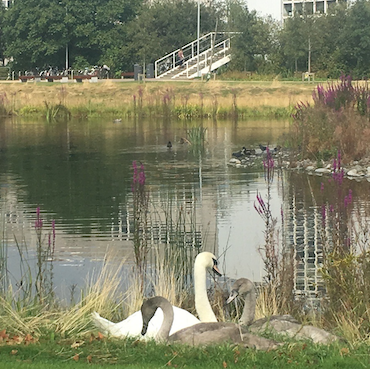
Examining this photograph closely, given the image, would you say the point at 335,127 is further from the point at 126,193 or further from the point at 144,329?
the point at 144,329

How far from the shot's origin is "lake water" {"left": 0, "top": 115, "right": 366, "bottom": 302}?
13.9 meters

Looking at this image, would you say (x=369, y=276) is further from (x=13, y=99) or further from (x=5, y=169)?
(x=13, y=99)

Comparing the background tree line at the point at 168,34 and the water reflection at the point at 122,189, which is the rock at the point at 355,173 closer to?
the water reflection at the point at 122,189

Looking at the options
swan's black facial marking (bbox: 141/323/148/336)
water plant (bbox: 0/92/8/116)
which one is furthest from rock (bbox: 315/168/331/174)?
water plant (bbox: 0/92/8/116)

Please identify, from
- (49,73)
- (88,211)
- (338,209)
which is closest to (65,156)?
(88,211)

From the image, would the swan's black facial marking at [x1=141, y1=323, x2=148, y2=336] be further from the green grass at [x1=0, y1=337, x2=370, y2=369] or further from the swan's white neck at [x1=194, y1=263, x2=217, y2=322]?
the swan's white neck at [x1=194, y1=263, x2=217, y2=322]

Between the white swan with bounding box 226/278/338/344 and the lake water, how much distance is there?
7.70ft

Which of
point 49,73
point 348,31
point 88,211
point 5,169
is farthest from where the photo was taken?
point 49,73

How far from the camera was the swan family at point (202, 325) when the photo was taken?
26.8ft

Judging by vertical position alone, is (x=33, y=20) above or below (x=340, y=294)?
above

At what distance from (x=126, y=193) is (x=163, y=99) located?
25.0 m

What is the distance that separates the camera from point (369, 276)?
954 cm

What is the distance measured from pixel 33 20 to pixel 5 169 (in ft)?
220

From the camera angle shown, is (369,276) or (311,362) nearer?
(311,362)
